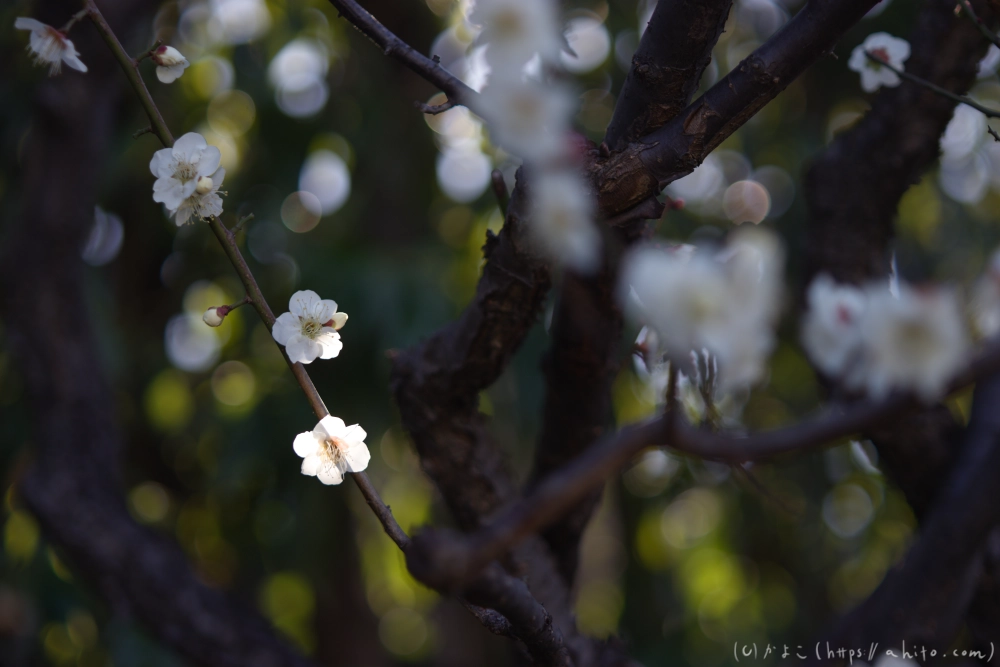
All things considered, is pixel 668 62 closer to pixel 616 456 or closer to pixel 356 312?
pixel 616 456

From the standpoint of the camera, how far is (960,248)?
2521mm

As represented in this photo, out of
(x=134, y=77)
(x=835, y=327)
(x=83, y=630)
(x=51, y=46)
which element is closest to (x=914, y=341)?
(x=835, y=327)

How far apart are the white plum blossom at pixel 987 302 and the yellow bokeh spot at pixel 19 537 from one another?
2352 millimetres

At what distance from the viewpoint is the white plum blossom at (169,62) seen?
68 cm

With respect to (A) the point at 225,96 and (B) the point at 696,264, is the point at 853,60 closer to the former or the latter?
(B) the point at 696,264

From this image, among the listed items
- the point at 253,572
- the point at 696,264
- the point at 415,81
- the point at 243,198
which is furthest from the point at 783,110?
the point at 253,572

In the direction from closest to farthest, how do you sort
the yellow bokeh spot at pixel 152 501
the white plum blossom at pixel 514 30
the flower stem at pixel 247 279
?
the white plum blossom at pixel 514 30 → the flower stem at pixel 247 279 → the yellow bokeh spot at pixel 152 501

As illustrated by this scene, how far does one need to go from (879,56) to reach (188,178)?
2.76 ft

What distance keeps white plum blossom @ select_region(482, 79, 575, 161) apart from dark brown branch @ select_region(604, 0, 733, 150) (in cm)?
28

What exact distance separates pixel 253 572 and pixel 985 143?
305 centimetres

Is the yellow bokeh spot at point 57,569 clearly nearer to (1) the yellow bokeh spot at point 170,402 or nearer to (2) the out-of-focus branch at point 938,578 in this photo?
(1) the yellow bokeh spot at point 170,402

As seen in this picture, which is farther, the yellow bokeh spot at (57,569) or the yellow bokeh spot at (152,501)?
the yellow bokeh spot at (152,501)

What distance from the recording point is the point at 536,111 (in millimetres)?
398

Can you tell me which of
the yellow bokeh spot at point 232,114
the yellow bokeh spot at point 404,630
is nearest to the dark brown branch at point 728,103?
the yellow bokeh spot at point 232,114
